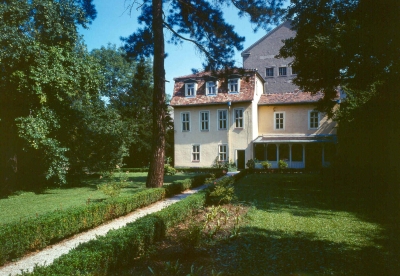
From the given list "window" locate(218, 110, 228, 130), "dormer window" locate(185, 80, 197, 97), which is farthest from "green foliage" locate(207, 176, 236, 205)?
"dormer window" locate(185, 80, 197, 97)

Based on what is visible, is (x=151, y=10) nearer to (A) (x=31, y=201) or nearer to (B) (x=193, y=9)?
(B) (x=193, y=9)

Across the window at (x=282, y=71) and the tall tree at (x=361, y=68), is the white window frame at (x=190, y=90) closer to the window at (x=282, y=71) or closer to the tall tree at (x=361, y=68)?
→ the window at (x=282, y=71)

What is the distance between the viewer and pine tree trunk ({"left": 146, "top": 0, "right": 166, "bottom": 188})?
44.0 ft

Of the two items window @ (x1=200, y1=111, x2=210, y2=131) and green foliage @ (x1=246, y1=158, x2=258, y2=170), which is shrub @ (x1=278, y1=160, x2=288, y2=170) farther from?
window @ (x1=200, y1=111, x2=210, y2=131)

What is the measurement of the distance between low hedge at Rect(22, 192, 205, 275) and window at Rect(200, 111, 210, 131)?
21.4 metres

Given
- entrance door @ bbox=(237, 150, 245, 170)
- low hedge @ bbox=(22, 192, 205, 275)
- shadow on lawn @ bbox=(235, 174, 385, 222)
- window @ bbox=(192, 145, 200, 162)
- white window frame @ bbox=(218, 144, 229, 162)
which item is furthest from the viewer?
window @ bbox=(192, 145, 200, 162)

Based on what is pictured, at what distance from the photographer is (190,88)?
1193 inches

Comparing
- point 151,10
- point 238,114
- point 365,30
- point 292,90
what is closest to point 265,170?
point 238,114

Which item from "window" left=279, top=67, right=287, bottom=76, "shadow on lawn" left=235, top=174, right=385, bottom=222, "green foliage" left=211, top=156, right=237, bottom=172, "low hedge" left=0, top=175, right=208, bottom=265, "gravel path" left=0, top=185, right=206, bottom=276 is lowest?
"gravel path" left=0, top=185, right=206, bottom=276

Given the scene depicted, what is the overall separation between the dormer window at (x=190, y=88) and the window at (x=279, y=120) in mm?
8829

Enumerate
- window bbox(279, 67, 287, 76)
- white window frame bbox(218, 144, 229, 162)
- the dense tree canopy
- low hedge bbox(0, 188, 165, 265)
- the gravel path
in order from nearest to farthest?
1. the gravel path
2. low hedge bbox(0, 188, 165, 265)
3. the dense tree canopy
4. white window frame bbox(218, 144, 229, 162)
5. window bbox(279, 67, 287, 76)

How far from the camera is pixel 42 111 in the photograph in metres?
14.8

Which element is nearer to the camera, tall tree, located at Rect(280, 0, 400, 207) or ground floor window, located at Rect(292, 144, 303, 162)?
tall tree, located at Rect(280, 0, 400, 207)

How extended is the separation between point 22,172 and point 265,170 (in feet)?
63.3
